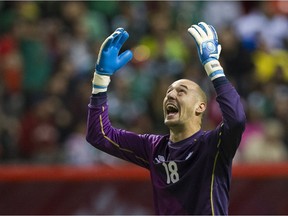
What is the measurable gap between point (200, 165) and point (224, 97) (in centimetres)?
47

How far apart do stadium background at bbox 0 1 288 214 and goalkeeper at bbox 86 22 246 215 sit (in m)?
2.76

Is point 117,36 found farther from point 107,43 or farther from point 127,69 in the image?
point 127,69

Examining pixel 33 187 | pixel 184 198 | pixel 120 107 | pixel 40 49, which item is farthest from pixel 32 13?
pixel 184 198

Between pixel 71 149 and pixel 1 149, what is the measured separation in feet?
2.64

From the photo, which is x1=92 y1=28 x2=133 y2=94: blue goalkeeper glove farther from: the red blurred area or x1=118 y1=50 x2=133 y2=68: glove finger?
the red blurred area

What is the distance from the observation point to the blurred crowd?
10445 millimetres

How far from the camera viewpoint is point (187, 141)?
5.72 meters

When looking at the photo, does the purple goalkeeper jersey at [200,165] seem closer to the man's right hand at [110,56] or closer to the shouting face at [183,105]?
the shouting face at [183,105]

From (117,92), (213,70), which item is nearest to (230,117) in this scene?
(213,70)

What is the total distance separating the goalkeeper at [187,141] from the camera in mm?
5465

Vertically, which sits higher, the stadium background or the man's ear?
the man's ear

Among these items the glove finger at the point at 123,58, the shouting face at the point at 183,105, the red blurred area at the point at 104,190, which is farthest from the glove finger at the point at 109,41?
the red blurred area at the point at 104,190

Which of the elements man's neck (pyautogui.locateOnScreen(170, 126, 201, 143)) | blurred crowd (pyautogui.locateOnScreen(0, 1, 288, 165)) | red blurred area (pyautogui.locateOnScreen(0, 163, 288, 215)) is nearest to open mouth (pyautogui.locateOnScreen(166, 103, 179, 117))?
man's neck (pyautogui.locateOnScreen(170, 126, 201, 143))

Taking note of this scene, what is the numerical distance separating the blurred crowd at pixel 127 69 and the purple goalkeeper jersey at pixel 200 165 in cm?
428
